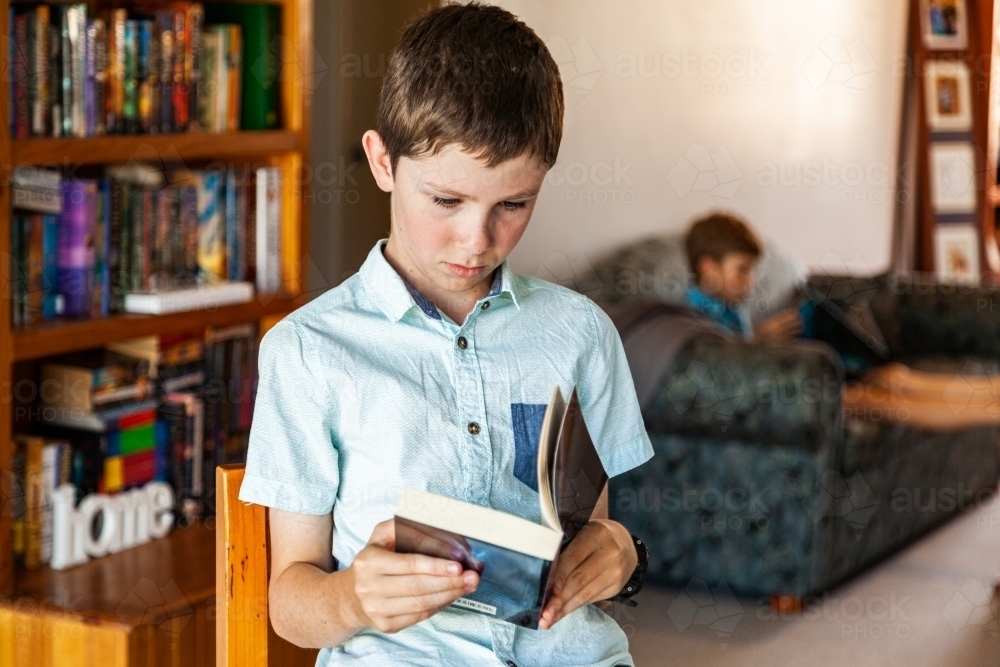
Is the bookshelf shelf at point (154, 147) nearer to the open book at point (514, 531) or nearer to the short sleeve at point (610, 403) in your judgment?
the short sleeve at point (610, 403)

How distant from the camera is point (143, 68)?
183cm

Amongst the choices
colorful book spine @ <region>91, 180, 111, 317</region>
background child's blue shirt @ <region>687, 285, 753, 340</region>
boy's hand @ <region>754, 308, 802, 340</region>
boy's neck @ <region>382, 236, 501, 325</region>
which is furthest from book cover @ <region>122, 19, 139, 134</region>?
boy's hand @ <region>754, 308, 802, 340</region>

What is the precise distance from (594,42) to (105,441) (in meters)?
1.86

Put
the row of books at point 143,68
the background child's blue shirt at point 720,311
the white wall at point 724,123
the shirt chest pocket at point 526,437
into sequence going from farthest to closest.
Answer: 1. the white wall at point 724,123
2. the background child's blue shirt at point 720,311
3. the row of books at point 143,68
4. the shirt chest pocket at point 526,437

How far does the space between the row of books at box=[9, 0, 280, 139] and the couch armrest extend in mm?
1011

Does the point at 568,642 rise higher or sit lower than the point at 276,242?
lower

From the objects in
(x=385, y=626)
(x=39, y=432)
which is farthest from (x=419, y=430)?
(x=39, y=432)

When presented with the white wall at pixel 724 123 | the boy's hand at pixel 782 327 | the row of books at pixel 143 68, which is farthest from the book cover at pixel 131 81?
the boy's hand at pixel 782 327

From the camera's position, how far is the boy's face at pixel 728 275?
297 centimetres

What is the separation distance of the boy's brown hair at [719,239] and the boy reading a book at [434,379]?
2032 millimetres

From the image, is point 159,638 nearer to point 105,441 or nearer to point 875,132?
point 105,441

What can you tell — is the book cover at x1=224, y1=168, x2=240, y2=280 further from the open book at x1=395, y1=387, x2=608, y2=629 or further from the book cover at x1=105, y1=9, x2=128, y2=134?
the open book at x1=395, y1=387, x2=608, y2=629

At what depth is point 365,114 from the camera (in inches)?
109

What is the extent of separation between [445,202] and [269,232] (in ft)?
4.08
